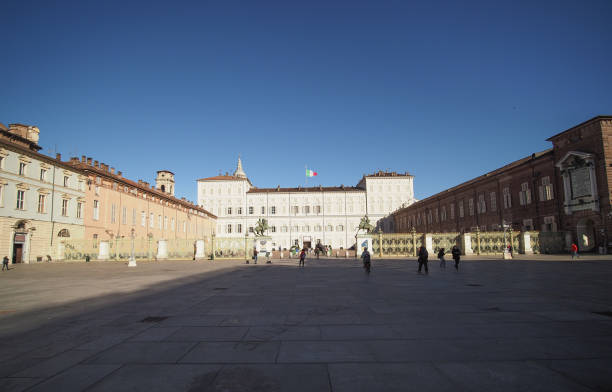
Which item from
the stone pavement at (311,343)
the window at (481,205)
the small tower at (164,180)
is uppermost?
the small tower at (164,180)

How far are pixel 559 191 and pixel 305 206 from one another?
4780cm

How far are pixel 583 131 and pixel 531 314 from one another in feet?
101

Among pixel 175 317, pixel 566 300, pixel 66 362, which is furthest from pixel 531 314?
pixel 66 362

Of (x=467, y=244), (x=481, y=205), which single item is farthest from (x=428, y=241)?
(x=481, y=205)

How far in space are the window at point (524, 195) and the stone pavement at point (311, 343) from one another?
103 ft

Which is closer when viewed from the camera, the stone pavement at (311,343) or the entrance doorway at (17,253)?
the stone pavement at (311,343)

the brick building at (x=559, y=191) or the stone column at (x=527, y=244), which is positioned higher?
the brick building at (x=559, y=191)

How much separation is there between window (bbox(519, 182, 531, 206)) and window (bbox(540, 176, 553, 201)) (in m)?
1.85

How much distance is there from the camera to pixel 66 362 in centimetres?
413

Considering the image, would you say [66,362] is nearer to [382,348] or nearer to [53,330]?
[53,330]

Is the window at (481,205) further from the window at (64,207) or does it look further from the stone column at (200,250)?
the window at (64,207)

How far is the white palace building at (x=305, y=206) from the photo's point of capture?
71.6m

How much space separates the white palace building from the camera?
71625mm

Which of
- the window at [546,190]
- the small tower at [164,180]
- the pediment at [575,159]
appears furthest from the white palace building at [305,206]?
the pediment at [575,159]
